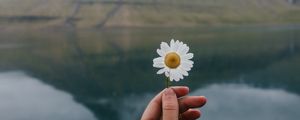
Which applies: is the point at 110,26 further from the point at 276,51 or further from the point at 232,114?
the point at 232,114

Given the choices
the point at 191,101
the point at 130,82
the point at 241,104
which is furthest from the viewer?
the point at 130,82

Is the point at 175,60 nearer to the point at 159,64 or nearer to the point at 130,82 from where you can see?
the point at 159,64

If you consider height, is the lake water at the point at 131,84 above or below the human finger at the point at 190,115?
above

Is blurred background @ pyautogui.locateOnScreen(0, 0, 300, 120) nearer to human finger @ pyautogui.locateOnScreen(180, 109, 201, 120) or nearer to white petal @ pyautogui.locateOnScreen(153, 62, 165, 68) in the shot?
human finger @ pyautogui.locateOnScreen(180, 109, 201, 120)

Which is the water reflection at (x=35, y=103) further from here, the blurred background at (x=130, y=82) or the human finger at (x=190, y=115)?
the human finger at (x=190, y=115)

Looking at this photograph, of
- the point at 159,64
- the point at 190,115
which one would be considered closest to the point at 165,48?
the point at 159,64

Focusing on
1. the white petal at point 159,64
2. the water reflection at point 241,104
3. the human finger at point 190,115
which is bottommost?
the human finger at point 190,115

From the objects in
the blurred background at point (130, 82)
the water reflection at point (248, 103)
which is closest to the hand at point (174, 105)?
the blurred background at point (130, 82)
